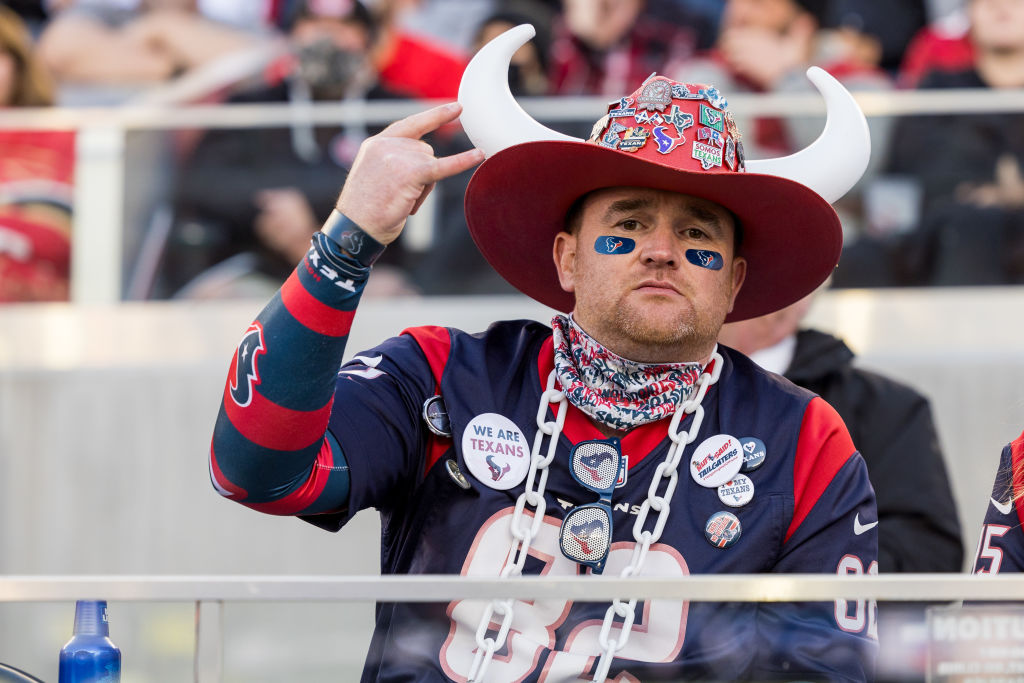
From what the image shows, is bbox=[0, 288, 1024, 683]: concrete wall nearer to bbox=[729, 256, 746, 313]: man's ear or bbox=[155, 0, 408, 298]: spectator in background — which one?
bbox=[155, 0, 408, 298]: spectator in background

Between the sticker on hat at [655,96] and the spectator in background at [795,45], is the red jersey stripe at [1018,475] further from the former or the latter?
the spectator in background at [795,45]

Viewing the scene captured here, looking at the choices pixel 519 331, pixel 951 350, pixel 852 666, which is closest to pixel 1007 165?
pixel 951 350

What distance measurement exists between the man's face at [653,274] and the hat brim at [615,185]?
1.5 inches

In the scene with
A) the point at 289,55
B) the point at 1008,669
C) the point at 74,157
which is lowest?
the point at 1008,669

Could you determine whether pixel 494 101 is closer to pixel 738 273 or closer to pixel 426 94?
pixel 738 273

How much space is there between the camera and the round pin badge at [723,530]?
92.7 inches

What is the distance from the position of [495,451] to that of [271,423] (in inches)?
17.4

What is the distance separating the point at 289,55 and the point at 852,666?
4.62 metres

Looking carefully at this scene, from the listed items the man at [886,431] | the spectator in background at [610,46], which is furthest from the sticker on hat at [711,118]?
the spectator in background at [610,46]

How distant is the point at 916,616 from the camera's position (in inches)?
70.6

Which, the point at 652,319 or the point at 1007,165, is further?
the point at 1007,165

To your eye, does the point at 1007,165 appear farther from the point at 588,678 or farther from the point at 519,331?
the point at 588,678

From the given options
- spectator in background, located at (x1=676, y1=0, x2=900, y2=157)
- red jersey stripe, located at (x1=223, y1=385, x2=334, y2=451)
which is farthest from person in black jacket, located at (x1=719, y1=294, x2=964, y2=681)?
spectator in background, located at (x1=676, y1=0, x2=900, y2=157)

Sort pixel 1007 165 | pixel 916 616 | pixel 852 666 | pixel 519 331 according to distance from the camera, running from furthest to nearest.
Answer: pixel 1007 165
pixel 519 331
pixel 852 666
pixel 916 616
